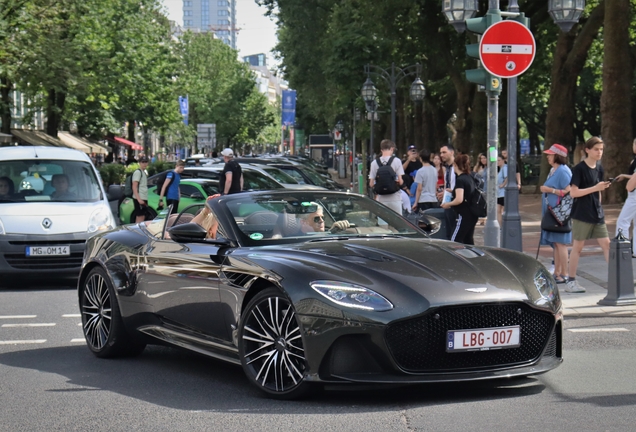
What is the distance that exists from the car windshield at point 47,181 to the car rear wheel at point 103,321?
234 inches

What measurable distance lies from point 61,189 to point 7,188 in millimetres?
681

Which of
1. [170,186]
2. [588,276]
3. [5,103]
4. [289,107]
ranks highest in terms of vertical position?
[289,107]

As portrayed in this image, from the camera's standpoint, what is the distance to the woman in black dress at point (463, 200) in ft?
44.0

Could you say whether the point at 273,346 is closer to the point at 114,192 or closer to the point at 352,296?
the point at 352,296

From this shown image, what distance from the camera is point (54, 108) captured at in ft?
161

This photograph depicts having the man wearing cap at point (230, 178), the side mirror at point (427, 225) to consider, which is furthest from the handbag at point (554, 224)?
the man wearing cap at point (230, 178)

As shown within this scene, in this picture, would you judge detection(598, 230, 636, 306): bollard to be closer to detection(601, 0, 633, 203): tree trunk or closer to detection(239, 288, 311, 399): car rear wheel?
detection(239, 288, 311, 399): car rear wheel

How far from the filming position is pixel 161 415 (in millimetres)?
6219

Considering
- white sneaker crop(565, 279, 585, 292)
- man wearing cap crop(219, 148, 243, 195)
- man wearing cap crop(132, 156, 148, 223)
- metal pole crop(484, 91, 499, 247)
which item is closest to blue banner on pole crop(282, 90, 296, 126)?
man wearing cap crop(132, 156, 148, 223)

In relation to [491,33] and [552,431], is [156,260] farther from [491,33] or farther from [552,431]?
[491,33]

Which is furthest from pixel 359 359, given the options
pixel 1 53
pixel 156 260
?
pixel 1 53

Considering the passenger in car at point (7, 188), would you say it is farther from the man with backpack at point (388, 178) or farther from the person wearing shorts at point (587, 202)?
the person wearing shorts at point (587, 202)

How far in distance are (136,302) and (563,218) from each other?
6.18 meters

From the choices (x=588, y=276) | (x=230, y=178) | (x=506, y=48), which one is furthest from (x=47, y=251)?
(x=588, y=276)
